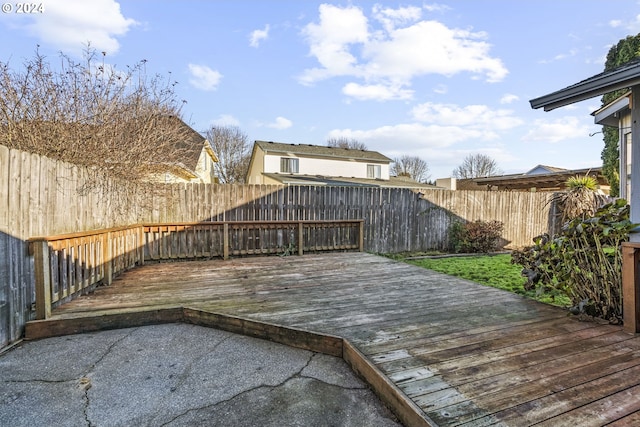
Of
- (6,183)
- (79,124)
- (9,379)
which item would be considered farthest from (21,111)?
(9,379)

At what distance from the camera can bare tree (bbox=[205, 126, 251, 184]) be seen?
78.9 feet

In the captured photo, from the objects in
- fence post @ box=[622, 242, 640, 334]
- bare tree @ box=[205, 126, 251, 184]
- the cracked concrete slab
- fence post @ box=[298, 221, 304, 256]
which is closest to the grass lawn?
fence post @ box=[622, 242, 640, 334]

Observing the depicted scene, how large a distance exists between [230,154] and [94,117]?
20090mm

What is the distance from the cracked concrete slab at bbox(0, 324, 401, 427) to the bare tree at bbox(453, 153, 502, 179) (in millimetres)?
34381

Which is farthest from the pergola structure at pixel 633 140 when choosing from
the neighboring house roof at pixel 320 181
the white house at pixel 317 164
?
the white house at pixel 317 164

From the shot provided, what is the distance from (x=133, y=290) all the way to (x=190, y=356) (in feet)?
6.23

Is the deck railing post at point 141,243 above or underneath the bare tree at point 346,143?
underneath

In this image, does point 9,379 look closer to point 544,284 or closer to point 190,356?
point 190,356

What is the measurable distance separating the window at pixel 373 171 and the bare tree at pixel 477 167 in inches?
674

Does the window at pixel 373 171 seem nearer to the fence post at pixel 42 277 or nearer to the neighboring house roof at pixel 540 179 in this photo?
the neighboring house roof at pixel 540 179

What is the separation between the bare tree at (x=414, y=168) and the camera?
1340 inches

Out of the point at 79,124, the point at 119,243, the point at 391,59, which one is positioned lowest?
the point at 119,243

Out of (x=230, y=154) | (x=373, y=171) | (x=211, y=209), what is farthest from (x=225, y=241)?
(x=230, y=154)

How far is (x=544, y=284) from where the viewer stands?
11.3 ft
